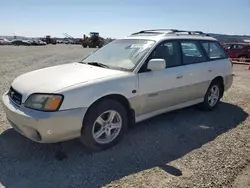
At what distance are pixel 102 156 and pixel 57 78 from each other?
1.21 meters

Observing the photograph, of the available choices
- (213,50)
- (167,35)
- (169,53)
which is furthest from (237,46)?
(169,53)

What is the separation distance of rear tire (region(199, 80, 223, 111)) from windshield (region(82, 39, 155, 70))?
1.92 m

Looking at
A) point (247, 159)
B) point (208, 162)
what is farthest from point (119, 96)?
point (247, 159)

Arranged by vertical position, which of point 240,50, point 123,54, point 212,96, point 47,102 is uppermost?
point 240,50

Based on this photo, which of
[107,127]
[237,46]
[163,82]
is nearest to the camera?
[107,127]

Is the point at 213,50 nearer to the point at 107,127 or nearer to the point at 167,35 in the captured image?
the point at 167,35

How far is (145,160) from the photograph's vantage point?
10.8 feet

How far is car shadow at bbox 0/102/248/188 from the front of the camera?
9.30 feet

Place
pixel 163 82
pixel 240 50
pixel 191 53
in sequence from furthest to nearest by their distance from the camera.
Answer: pixel 240 50, pixel 191 53, pixel 163 82

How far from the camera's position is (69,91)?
9.91 feet

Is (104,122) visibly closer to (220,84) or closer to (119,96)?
(119,96)

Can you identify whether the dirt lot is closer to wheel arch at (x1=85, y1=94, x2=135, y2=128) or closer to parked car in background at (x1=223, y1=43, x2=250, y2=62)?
wheel arch at (x1=85, y1=94, x2=135, y2=128)

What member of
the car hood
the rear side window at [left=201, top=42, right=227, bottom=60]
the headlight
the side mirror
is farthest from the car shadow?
the rear side window at [left=201, top=42, right=227, bottom=60]

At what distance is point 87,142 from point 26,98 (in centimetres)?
96
